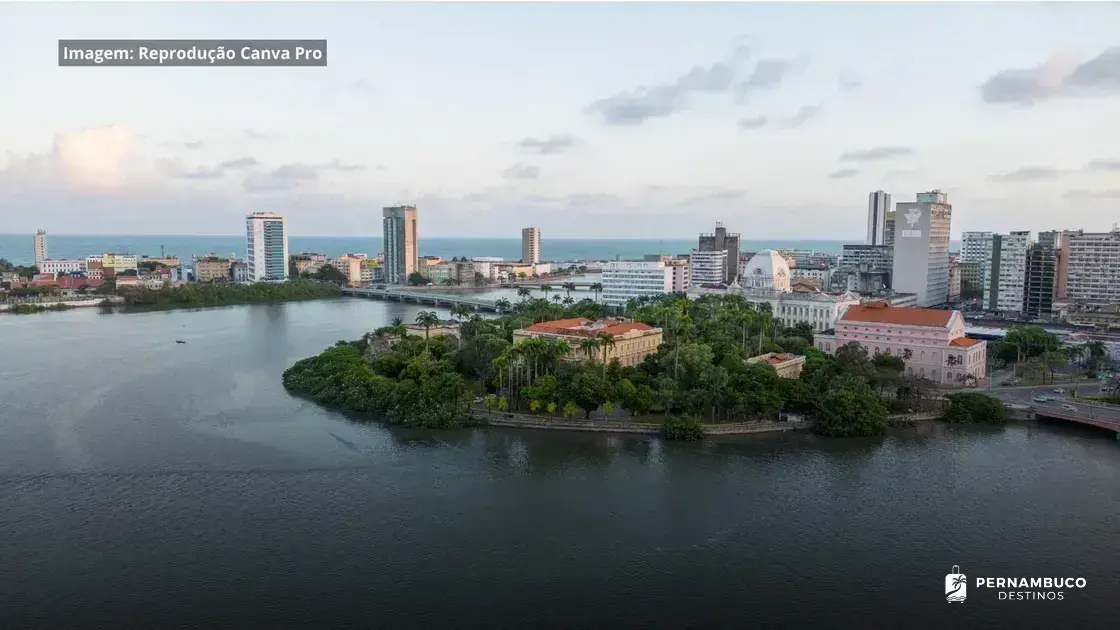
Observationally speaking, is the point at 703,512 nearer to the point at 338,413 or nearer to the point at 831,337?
the point at 338,413

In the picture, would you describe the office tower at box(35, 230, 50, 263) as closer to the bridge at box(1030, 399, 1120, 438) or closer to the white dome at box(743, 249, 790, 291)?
the white dome at box(743, 249, 790, 291)

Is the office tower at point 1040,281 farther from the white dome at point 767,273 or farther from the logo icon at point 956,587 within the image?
the logo icon at point 956,587

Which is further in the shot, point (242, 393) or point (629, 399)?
point (242, 393)

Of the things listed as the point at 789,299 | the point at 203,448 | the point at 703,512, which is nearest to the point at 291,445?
the point at 203,448

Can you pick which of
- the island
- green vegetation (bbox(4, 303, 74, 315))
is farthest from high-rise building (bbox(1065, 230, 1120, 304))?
green vegetation (bbox(4, 303, 74, 315))

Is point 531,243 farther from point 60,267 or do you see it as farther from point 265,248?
point 60,267

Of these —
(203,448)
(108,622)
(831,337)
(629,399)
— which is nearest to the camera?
(108,622)

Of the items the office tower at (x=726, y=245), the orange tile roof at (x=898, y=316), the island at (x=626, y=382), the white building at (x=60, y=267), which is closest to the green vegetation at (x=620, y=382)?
the island at (x=626, y=382)
